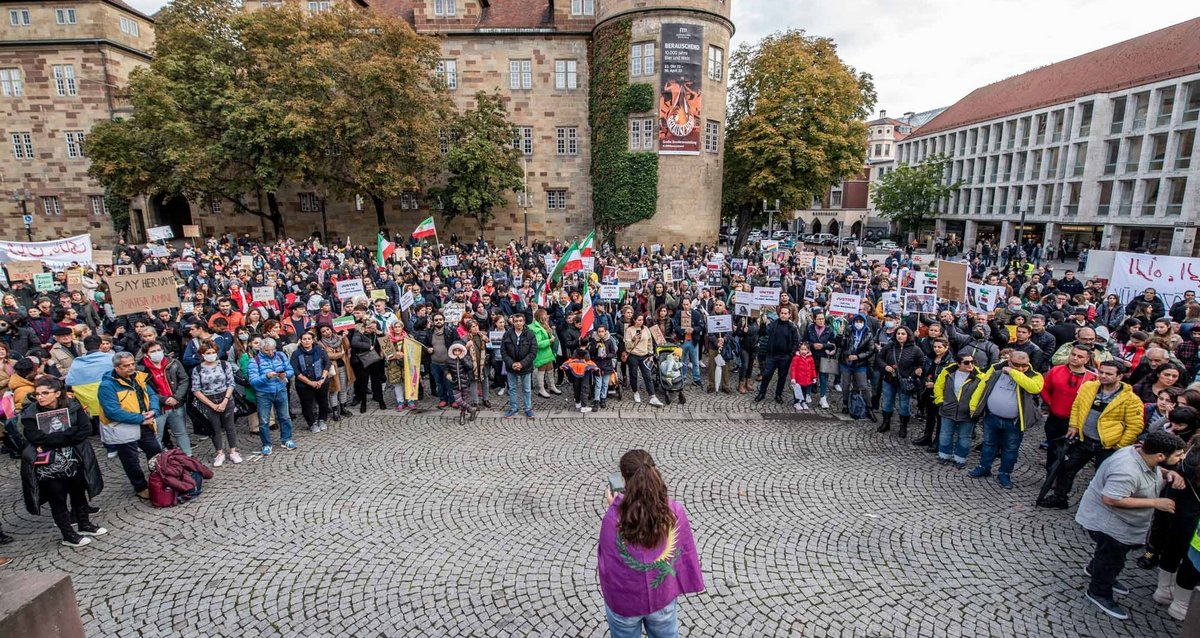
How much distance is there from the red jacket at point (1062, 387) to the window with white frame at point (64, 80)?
175ft

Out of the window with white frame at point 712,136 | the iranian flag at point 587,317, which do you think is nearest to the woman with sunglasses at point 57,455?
the iranian flag at point 587,317

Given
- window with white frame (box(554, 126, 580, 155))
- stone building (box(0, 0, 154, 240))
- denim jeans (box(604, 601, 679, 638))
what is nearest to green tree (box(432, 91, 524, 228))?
window with white frame (box(554, 126, 580, 155))

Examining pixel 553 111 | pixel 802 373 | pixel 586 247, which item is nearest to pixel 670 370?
pixel 802 373

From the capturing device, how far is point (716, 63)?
34.6 meters

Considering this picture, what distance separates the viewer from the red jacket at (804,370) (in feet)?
32.9

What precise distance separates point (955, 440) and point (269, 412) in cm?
995

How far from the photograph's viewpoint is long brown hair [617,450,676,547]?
10.4 ft

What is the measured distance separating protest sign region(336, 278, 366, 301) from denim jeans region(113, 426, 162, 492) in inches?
241

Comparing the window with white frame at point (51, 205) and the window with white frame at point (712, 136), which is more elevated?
the window with white frame at point (712, 136)

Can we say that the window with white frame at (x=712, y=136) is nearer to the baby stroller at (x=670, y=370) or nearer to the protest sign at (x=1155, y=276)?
the protest sign at (x=1155, y=276)

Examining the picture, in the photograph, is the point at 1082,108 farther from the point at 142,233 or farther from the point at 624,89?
the point at 142,233

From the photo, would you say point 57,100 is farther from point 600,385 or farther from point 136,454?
point 600,385

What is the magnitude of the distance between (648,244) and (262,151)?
22265 mm

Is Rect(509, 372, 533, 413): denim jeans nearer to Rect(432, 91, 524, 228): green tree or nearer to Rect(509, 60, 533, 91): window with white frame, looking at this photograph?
Rect(432, 91, 524, 228): green tree
